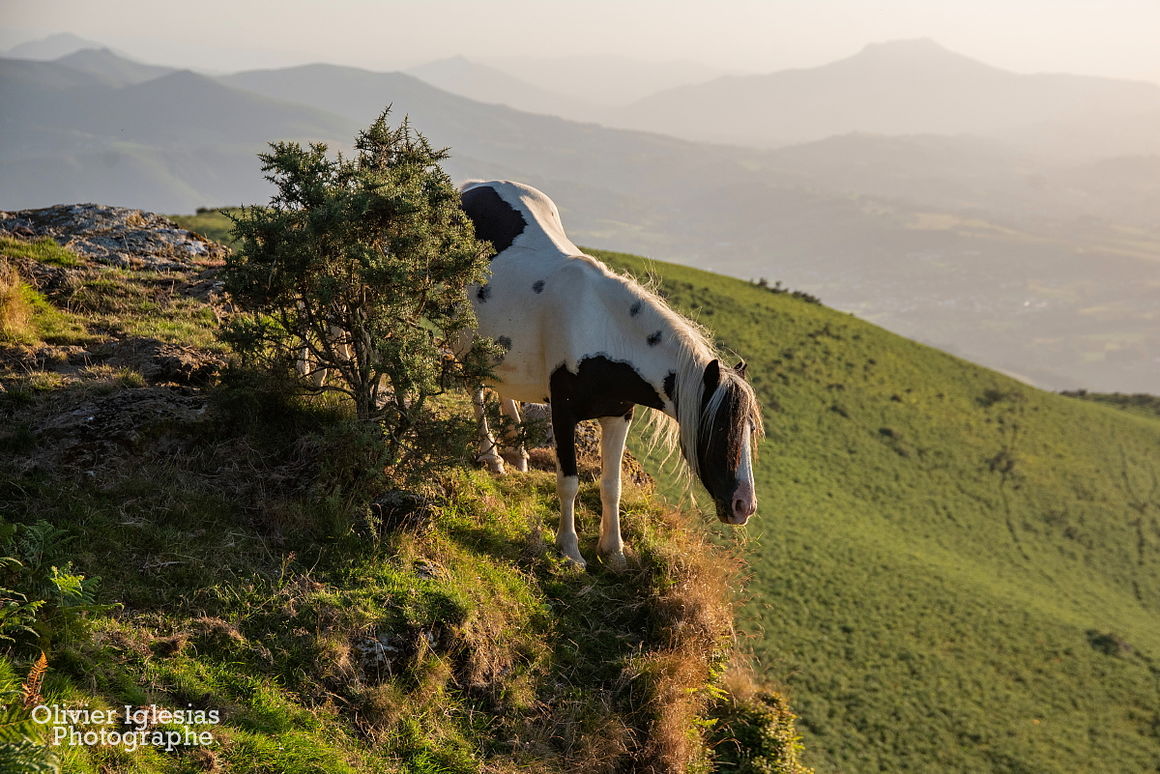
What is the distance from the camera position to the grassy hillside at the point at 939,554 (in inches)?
706

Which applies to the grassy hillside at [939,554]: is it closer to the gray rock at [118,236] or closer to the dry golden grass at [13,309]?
the dry golden grass at [13,309]

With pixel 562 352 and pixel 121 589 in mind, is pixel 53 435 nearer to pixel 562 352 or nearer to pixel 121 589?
pixel 121 589

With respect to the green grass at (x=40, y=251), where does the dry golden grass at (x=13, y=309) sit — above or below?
below

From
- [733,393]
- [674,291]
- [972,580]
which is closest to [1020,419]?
[972,580]

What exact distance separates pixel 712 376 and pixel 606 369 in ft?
3.82

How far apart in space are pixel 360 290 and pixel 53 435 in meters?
3.05

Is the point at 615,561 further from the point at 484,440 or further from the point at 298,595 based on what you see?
the point at 298,595

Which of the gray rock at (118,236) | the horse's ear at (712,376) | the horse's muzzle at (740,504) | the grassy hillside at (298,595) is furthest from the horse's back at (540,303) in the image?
the gray rock at (118,236)

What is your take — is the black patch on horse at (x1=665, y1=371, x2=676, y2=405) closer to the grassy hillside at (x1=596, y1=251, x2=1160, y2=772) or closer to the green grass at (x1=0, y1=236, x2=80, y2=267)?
the grassy hillside at (x1=596, y1=251, x2=1160, y2=772)

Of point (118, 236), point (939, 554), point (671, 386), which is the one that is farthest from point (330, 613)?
point (939, 554)

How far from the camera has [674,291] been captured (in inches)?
1444

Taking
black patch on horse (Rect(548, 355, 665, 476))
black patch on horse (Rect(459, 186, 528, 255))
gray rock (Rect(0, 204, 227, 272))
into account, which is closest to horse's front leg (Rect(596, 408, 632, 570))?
black patch on horse (Rect(548, 355, 665, 476))

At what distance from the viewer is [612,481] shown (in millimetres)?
7820

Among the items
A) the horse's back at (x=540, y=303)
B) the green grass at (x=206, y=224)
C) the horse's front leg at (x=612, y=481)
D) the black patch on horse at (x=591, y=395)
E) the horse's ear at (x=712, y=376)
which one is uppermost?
the green grass at (x=206, y=224)
